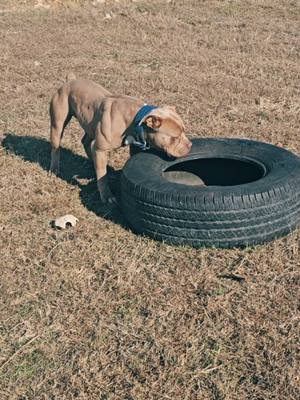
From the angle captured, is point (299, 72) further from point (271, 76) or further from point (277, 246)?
point (277, 246)

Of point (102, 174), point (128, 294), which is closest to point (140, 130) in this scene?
point (102, 174)

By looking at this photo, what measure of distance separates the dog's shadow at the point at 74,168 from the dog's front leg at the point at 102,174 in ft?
0.28

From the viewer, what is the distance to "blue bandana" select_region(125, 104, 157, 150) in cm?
524

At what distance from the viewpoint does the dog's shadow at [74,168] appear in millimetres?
5699

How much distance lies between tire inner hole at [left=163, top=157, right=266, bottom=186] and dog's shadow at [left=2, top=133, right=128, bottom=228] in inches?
27.9

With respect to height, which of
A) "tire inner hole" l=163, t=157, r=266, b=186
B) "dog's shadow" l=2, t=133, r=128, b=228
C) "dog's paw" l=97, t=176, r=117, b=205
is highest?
"tire inner hole" l=163, t=157, r=266, b=186

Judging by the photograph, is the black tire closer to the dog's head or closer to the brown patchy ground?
the brown patchy ground

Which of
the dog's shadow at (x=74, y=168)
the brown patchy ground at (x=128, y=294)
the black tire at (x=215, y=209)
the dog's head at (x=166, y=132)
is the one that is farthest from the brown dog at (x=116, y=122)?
the brown patchy ground at (x=128, y=294)

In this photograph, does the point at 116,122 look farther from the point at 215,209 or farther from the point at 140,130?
the point at 215,209

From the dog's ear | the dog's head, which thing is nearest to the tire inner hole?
the dog's head

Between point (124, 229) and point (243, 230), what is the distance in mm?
1205

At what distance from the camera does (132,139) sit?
5406mm

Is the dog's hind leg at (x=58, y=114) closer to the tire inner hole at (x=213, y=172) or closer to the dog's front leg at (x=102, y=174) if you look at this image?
the dog's front leg at (x=102, y=174)

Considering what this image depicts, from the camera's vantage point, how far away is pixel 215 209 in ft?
14.8
